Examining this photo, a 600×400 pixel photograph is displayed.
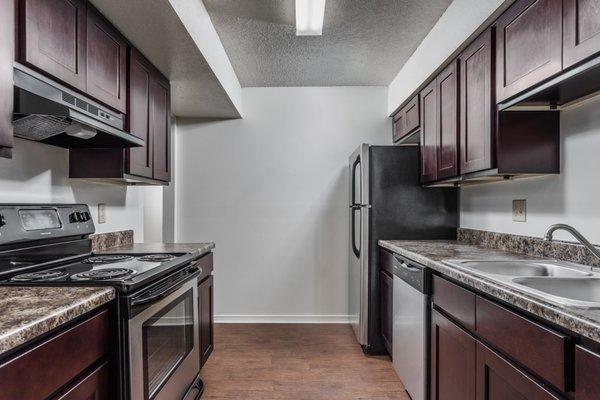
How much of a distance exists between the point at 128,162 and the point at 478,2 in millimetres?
2042

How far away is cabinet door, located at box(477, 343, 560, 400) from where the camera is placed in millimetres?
1033

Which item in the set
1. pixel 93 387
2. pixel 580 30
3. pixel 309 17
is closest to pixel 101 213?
pixel 93 387

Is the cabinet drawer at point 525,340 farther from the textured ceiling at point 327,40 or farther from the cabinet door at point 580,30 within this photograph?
the textured ceiling at point 327,40

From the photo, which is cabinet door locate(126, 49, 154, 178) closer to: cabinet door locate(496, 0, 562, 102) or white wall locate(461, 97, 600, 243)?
cabinet door locate(496, 0, 562, 102)

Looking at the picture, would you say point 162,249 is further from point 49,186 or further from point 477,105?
point 477,105

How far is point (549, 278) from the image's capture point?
1.37 metres

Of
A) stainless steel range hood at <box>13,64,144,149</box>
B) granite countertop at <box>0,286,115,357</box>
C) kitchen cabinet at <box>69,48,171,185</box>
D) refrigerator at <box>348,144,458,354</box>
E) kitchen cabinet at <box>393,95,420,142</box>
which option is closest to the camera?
granite countertop at <box>0,286,115,357</box>

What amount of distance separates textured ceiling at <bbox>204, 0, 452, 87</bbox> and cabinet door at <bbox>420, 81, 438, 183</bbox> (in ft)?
1.35

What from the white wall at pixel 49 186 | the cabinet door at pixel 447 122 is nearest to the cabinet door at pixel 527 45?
the cabinet door at pixel 447 122

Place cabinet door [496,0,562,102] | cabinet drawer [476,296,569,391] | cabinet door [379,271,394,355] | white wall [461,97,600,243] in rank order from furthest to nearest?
cabinet door [379,271,394,355] → white wall [461,97,600,243] → cabinet door [496,0,562,102] → cabinet drawer [476,296,569,391]

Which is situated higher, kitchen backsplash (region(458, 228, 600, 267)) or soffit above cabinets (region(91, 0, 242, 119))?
soffit above cabinets (region(91, 0, 242, 119))

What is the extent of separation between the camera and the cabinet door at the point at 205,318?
90.2 inches

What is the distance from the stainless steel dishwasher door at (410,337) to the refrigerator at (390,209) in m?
0.43

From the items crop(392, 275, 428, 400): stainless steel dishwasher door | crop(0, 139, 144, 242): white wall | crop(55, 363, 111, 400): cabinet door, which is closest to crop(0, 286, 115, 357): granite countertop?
crop(55, 363, 111, 400): cabinet door
